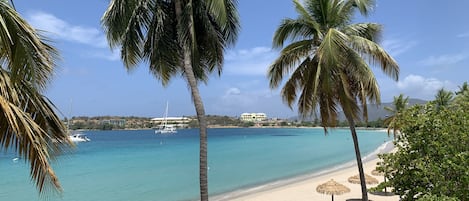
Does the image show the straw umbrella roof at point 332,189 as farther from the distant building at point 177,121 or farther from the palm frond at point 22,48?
the distant building at point 177,121

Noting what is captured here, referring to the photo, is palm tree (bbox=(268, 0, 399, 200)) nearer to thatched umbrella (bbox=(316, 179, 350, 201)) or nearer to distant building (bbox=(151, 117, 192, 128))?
thatched umbrella (bbox=(316, 179, 350, 201))

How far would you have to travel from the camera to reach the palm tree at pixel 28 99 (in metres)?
3.39

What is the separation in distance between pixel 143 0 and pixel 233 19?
1.93m

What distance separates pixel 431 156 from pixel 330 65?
321cm

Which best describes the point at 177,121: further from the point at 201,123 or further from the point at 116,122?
the point at 201,123

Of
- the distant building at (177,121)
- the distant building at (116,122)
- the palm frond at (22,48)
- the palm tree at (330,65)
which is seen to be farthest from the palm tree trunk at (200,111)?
the distant building at (116,122)

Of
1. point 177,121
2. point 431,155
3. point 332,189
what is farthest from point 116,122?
point 431,155

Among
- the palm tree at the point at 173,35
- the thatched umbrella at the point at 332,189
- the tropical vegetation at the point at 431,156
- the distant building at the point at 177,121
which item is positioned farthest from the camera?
the distant building at the point at 177,121

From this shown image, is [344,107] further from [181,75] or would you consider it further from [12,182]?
[12,182]

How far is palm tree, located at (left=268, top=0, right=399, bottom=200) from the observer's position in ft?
29.9

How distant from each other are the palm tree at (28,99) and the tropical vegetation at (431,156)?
196 inches

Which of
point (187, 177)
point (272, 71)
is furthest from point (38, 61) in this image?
point (187, 177)

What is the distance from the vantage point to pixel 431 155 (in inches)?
248

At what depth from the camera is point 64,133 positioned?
175 inches
